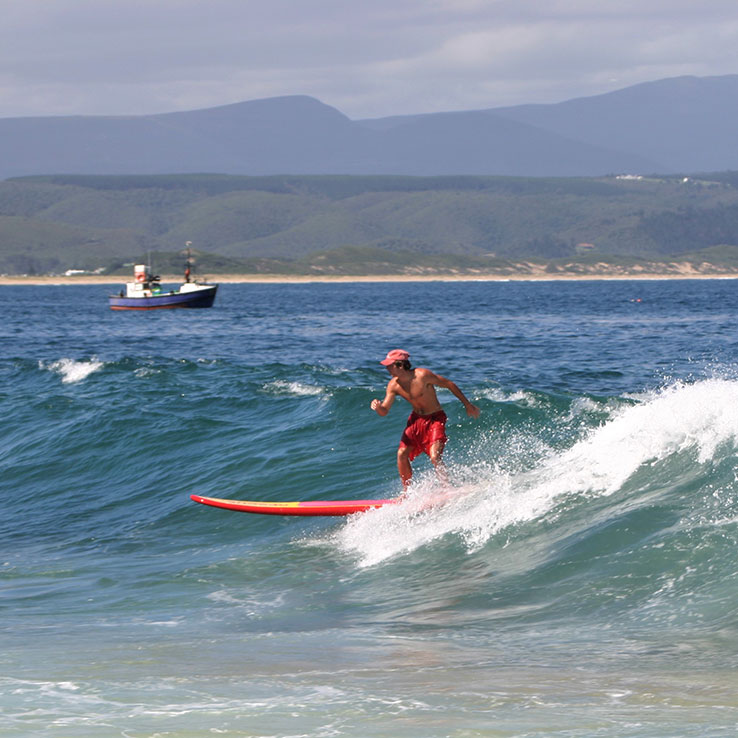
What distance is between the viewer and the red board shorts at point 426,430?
1384 centimetres

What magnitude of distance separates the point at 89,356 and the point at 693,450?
3626cm

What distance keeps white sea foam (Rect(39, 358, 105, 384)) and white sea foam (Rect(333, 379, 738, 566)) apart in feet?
60.9

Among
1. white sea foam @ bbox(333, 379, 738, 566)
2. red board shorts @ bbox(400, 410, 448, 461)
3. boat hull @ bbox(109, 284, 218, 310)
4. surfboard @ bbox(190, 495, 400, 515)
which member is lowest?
surfboard @ bbox(190, 495, 400, 515)

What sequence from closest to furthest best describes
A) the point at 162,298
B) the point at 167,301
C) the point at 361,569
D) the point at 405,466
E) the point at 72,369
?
the point at 361,569 → the point at 405,466 → the point at 72,369 → the point at 162,298 → the point at 167,301

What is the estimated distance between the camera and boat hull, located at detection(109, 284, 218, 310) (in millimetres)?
96000

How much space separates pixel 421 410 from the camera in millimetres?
13883

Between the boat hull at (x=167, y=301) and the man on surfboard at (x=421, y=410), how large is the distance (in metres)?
83.4

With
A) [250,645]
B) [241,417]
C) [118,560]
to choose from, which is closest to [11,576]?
[118,560]

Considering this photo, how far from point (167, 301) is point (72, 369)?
214ft

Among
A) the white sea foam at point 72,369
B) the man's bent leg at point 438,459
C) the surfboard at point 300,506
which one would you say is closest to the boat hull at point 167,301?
the white sea foam at point 72,369

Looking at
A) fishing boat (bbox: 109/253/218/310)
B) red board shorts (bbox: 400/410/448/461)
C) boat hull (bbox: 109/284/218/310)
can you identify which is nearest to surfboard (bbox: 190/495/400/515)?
red board shorts (bbox: 400/410/448/461)

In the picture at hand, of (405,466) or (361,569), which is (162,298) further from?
(361,569)

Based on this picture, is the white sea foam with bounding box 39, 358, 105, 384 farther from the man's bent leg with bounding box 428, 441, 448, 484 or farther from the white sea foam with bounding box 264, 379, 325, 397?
the man's bent leg with bounding box 428, 441, 448, 484

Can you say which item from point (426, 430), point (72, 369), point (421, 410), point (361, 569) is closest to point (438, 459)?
point (426, 430)
